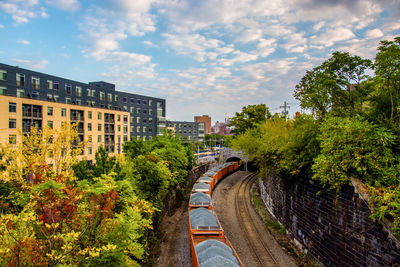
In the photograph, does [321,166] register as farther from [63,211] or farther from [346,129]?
[63,211]

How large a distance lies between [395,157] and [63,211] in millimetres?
15097

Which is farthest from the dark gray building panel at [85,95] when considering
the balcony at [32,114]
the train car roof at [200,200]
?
the train car roof at [200,200]

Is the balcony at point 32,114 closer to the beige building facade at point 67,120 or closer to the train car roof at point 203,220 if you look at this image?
the beige building facade at point 67,120

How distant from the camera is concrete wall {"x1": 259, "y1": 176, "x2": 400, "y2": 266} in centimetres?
991

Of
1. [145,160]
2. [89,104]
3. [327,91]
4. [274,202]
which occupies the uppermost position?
[89,104]

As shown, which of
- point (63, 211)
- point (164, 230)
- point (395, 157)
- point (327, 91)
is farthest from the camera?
point (164, 230)

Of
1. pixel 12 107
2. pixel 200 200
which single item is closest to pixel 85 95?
pixel 12 107

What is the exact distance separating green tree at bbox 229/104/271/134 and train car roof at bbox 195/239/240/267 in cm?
3831

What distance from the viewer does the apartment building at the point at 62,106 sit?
33.5m

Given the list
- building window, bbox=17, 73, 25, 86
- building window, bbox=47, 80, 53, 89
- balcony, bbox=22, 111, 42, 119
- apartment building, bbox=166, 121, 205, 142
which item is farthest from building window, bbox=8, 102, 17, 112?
apartment building, bbox=166, 121, 205, 142

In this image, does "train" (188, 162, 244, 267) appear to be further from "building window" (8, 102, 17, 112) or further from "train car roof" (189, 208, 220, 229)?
"building window" (8, 102, 17, 112)

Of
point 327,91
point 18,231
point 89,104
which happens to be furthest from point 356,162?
point 89,104

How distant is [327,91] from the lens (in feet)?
51.0

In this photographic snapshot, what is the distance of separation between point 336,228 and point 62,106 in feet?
141
